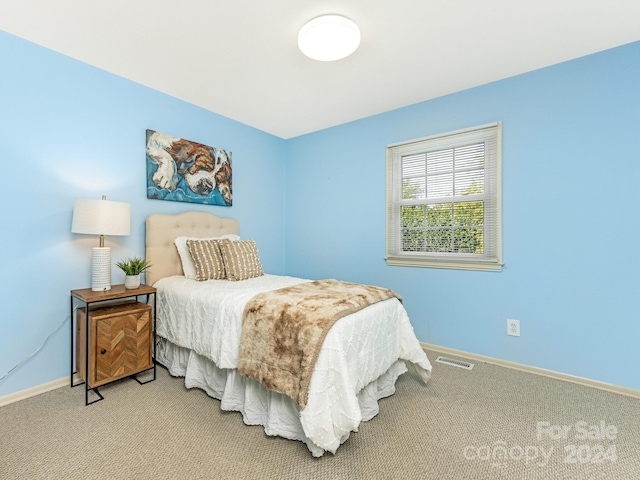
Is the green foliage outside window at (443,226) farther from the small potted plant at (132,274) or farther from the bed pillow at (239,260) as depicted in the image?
the small potted plant at (132,274)

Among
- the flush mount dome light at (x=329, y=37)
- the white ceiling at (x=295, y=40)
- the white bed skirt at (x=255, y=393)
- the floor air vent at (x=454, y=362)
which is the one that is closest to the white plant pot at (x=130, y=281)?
the white bed skirt at (x=255, y=393)

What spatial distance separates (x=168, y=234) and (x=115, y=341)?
1014 millimetres

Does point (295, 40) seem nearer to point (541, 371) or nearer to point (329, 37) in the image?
point (329, 37)

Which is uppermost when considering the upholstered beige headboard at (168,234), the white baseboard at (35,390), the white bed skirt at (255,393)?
the upholstered beige headboard at (168,234)

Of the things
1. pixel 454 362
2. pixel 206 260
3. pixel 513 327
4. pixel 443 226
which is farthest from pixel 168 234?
pixel 513 327

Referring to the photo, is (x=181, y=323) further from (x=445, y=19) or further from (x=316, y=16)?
(x=445, y=19)

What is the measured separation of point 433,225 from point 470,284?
24.9 inches

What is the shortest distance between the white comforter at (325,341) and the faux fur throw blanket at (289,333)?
50 millimetres

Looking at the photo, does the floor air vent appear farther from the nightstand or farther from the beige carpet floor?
the nightstand

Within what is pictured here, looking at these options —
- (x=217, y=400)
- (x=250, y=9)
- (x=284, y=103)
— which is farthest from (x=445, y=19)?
(x=217, y=400)

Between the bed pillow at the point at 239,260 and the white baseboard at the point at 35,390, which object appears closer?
the white baseboard at the point at 35,390

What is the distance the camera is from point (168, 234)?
2.70 meters

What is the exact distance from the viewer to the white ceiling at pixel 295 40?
1.71 metres

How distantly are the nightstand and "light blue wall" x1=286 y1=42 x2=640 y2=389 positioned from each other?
223 centimetres
